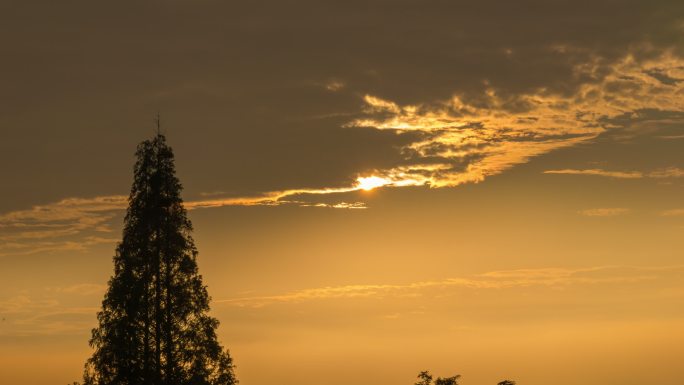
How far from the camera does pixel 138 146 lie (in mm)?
55719

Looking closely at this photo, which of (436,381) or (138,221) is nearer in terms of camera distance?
(138,221)

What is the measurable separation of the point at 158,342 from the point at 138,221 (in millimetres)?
7159

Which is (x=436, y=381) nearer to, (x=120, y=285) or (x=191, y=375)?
(x=191, y=375)

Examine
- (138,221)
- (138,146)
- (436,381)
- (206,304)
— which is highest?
(138,146)

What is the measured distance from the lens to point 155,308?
54.3 m

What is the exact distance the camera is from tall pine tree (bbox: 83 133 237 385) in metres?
53.7

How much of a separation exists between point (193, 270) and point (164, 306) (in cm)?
Result: 267

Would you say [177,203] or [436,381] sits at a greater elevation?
[177,203]

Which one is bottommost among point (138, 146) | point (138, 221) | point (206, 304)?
point (206, 304)

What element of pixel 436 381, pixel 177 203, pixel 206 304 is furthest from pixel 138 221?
pixel 436 381

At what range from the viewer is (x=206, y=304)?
180ft

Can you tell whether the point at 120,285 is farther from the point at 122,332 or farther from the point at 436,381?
the point at 436,381

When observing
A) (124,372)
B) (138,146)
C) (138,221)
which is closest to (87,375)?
(124,372)

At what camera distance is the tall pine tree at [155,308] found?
53656 millimetres
